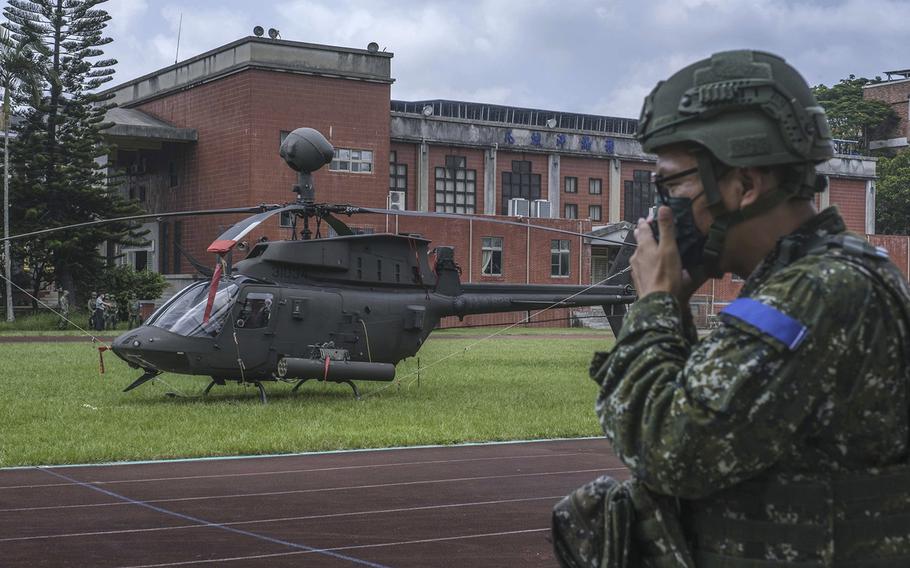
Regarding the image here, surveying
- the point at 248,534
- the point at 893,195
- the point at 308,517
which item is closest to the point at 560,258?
the point at 893,195

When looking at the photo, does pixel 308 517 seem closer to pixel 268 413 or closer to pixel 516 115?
pixel 268 413

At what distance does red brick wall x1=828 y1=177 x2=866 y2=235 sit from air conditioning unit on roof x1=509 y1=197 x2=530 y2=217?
18.9 m

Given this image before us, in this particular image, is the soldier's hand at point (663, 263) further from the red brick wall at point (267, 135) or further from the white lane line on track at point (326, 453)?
the red brick wall at point (267, 135)

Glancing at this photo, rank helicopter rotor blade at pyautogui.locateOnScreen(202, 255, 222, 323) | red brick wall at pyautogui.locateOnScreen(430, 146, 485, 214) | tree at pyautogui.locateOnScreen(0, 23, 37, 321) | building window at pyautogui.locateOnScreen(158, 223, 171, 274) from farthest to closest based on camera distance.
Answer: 1. red brick wall at pyautogui.locateOnScreen(430, 146, 485, 214)
2. building window at pyautogui.locateOnScreen(158, 223, 171, 274)
3. tree at pyautogui.locateOnScreen(0, 23, 37, 321)
4. helicopter rotor blade at pyautogui.locateOnScreen(202, 255, 222, 323)

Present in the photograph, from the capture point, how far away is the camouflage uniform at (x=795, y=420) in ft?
6.91

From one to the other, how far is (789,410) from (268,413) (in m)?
12.9

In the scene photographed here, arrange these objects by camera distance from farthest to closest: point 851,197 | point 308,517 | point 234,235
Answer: point 851,197
point 234,235
point 308,517

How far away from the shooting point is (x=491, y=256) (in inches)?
2034

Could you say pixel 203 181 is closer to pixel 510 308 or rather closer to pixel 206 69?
pixel 206 69

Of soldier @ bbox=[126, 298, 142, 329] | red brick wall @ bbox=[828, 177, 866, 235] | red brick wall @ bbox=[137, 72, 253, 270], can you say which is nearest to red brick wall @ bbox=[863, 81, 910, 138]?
red brick wall @ bbox=[828, 177, 866, 235]

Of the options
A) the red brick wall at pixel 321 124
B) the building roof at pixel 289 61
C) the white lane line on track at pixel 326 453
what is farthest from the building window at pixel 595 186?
the white lane line on track at pixel 326 453

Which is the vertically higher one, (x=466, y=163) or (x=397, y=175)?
(x=466, y=163)

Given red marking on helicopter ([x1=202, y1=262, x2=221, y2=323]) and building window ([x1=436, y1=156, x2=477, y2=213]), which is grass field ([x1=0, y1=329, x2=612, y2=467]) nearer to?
red marking on helicopter ([x1=202, y1=262, x2=221, y2=323])

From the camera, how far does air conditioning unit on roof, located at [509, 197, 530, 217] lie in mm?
55625
